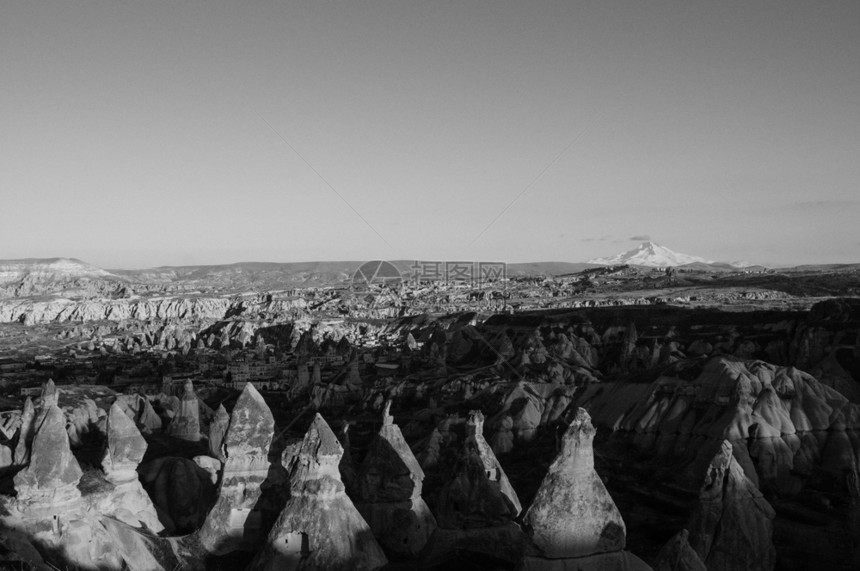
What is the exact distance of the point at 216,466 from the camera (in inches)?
758

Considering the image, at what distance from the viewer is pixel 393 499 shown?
15125 mm

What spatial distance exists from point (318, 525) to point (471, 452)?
137 inches

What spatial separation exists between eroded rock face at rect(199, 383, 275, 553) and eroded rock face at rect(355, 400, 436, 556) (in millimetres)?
2041

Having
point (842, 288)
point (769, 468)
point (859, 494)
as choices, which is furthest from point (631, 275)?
point (859, 494)

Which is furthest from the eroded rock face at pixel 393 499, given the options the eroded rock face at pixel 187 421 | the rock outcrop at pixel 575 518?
the eroded rock face at pixel 187 421

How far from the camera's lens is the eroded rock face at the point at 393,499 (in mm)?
14680

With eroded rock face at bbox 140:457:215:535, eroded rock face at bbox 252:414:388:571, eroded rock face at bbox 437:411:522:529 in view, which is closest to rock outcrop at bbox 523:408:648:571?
eroded rock face at bbox 252:414:388:571

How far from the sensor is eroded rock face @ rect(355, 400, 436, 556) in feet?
48.2

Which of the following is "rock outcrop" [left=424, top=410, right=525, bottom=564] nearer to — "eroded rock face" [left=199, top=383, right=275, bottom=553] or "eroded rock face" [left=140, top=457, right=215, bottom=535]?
"eroded rock face" [left=199, top=383, right=275, bottom=553]

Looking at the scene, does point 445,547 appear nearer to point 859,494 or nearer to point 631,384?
point 859,494

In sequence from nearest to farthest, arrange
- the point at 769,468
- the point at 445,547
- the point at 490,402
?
the point at 445,547
the point at 769,468
the point at 490,402

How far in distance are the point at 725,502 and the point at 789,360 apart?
39.8 meters

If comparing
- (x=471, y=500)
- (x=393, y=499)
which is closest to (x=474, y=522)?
(x=471, y=500)

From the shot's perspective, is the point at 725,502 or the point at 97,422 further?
the point at 97,422
